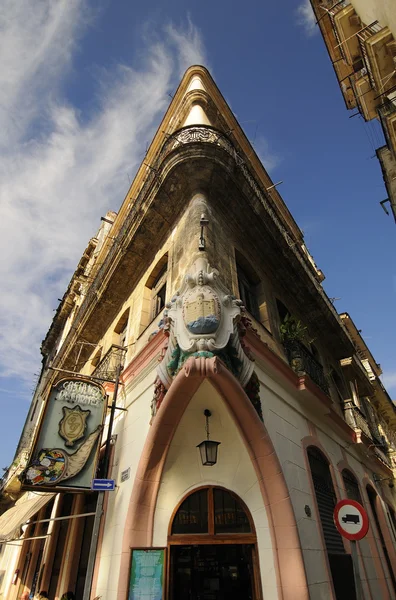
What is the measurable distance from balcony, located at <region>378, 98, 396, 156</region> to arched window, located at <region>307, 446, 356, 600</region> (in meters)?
7.82

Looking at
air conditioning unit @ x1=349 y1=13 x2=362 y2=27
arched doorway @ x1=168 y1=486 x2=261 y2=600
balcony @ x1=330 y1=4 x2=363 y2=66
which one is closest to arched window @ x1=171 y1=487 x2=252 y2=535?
arched doorway @ x1=168 y1=486 x2=261 y2=600

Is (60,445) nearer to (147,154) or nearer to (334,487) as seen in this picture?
(334,487)

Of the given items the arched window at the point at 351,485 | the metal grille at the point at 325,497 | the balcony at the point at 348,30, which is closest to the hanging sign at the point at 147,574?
the metal grille at the point at 325,497

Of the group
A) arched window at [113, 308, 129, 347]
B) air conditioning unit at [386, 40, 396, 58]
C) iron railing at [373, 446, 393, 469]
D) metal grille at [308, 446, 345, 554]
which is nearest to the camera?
metal grille at [308, 446, 345, 554]

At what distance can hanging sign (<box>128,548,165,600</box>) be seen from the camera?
491 centimetres

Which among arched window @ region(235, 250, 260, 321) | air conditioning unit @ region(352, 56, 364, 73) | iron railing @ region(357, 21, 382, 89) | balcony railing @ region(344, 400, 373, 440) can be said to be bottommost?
balcony railing @ region(344, 400, 373, 440)

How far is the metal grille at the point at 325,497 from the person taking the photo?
662cm

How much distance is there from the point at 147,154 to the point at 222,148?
6718 millimetres

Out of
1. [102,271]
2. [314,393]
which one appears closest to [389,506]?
[314,393]

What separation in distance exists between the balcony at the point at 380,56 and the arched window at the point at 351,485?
34.3 feet

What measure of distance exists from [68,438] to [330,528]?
215 inches

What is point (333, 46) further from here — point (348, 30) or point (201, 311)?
point (201, 311)

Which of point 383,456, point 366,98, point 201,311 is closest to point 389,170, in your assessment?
point 366,98

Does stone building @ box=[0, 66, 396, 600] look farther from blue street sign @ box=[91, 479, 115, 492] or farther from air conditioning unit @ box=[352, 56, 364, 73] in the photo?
air conditioning unit @ box=[352, 56, 364, 73]
